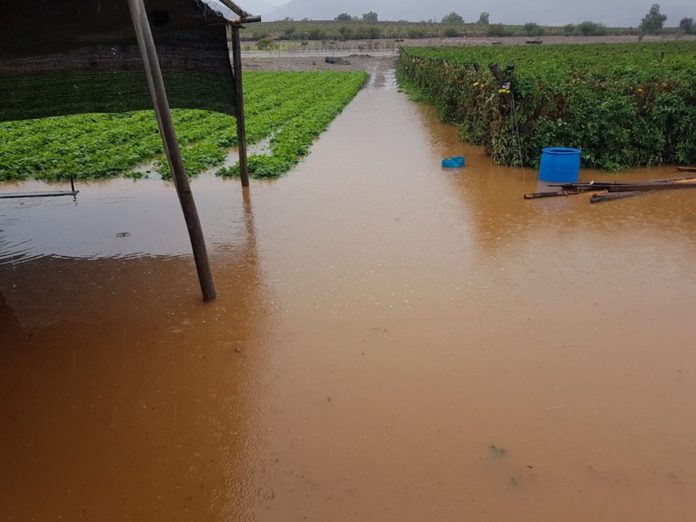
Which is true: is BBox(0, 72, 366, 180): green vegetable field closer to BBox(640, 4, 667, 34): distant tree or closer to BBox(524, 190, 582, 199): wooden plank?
BBox(524, 190, 582, 199): wooden plank

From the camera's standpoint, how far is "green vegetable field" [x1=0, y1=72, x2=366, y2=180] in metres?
10.4

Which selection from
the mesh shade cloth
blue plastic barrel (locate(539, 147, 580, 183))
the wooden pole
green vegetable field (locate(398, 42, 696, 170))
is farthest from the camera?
green vegetable field (locate(398, 42, 696, 170))

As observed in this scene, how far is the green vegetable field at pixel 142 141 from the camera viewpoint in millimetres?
10359

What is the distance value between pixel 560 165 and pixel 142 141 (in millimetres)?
9428

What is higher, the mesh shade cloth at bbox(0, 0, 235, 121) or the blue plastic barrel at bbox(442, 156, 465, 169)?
the mesh shade cloth at bbox(0, 0, 235, 121)

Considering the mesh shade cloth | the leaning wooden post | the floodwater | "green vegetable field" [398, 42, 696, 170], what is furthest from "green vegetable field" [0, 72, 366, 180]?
the leaning wooden post

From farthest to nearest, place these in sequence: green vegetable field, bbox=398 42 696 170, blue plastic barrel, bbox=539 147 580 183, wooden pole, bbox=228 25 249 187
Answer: green vegetable field, bbox=398 42 696 170
blue plastic barrel, bbox=539 147 580 183
wooden pole, bbox=228 25 249 187

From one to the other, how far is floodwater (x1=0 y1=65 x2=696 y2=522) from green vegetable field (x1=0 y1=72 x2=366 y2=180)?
10.9 feet

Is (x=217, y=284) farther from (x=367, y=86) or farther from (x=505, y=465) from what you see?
(x=367, y=86)

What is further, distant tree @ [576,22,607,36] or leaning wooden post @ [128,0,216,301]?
distant tree @ [576,22,607,36]

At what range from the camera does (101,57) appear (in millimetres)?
7559

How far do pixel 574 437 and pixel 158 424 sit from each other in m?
2.65

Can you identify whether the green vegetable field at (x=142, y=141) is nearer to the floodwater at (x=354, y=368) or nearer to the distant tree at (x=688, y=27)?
the floodwater at (x=354, y=368)

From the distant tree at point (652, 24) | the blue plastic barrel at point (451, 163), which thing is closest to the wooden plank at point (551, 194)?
the blue plastic barrel at point (451, 163)
